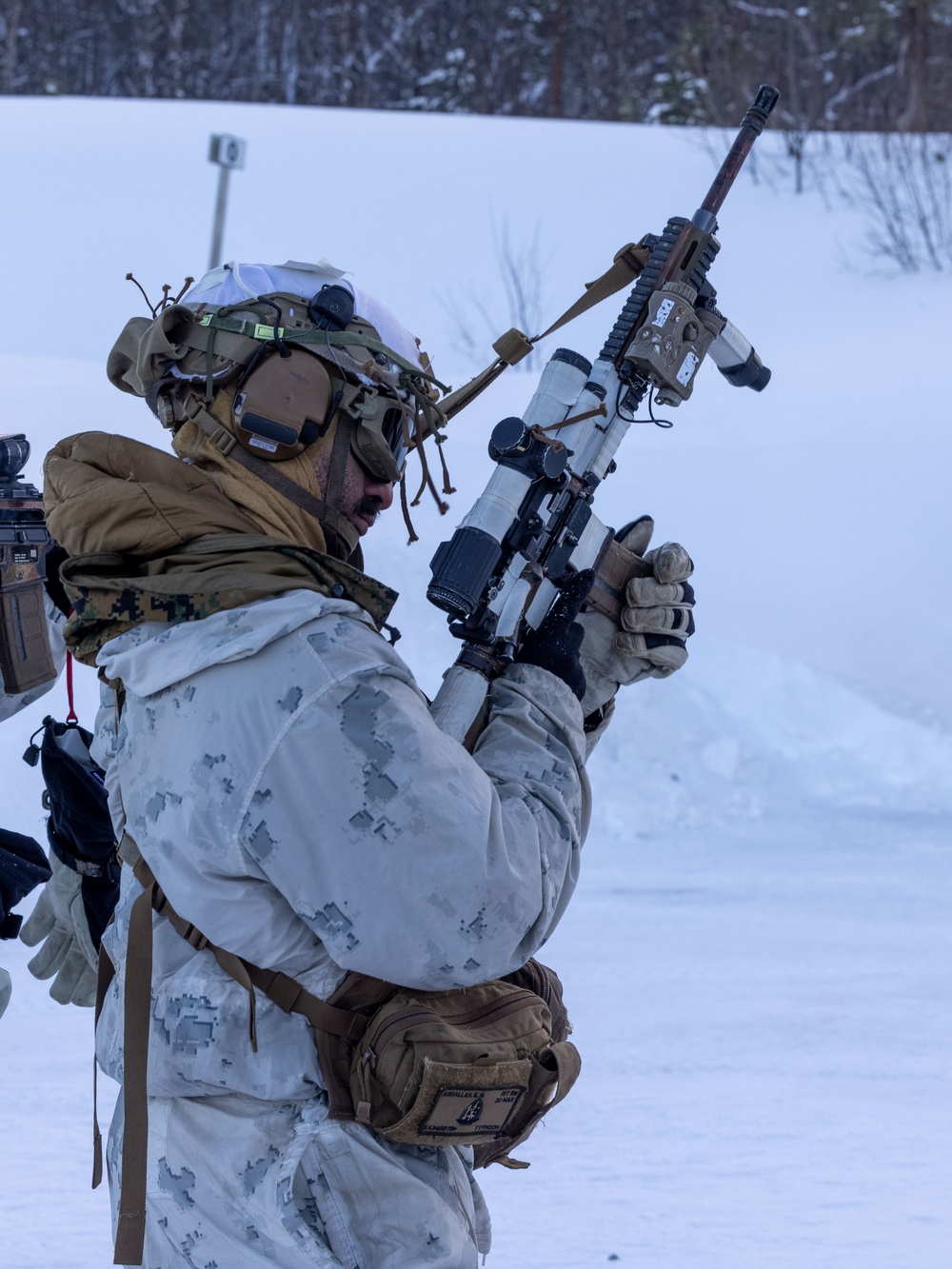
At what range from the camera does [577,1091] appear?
4297 mm

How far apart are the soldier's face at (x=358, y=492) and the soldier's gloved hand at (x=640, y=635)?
13.2 inches

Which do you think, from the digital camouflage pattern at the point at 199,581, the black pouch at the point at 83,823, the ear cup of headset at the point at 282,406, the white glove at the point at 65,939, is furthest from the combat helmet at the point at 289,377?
the white glove at the point at 65,939

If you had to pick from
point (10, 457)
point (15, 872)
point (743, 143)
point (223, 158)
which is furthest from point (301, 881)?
point (223, 158)

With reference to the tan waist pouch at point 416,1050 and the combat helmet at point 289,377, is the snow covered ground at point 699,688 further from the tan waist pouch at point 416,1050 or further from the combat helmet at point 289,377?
the combat helmet at point 289,377

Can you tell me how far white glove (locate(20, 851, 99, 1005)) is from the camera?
2.85m

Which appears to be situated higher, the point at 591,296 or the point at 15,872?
the point at 591,296

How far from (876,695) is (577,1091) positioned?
15.5 feet

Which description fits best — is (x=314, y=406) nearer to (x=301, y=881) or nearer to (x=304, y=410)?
(x=304, y=410)

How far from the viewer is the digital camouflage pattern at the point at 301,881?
62.1 inches

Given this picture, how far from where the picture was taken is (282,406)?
1.82 meters

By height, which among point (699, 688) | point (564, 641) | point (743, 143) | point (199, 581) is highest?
point (743, 143)

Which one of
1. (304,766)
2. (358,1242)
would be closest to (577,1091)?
(358,1242)

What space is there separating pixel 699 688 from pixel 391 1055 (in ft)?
22.2

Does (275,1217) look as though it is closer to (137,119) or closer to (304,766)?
(304,766)
